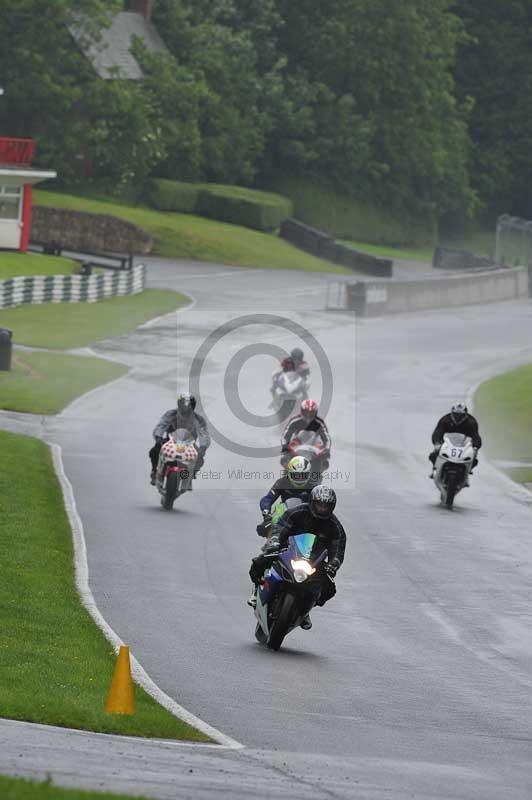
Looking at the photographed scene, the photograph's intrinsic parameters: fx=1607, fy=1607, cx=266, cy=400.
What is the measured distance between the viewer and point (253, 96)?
9306 cm

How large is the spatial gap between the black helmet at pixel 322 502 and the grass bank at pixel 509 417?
15.7 m

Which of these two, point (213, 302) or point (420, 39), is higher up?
point (420, 39)

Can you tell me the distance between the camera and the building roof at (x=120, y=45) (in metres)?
83.6

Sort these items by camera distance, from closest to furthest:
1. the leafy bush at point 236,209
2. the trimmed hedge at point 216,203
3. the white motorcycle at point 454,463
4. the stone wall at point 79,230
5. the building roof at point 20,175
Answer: the white motorcycle at point 454,463, the building roof at point 20,175, the stone wall at point 79,230, the trimmed hedge at point 216,203, the leafy bush at point 236,209

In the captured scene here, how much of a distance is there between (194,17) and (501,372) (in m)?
51.5

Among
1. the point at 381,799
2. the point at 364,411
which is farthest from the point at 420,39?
the point at 381,799

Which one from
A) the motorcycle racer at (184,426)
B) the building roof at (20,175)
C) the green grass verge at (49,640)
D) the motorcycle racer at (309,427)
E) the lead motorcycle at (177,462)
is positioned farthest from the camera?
the building roof at (20,175)

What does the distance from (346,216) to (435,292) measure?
107 ft

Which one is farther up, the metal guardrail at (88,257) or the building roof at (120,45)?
the building roof at (120,45)

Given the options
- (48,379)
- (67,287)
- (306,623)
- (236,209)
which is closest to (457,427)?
(306,623)

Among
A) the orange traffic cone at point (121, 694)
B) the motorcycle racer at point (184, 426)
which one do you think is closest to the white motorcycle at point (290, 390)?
the motorcycle racer at point (184, 426)

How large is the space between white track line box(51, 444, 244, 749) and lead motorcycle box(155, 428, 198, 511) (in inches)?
59.7

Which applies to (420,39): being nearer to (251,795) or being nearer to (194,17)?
(194,17)

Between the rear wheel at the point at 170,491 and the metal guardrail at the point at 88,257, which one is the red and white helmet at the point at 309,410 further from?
the metal guardrail at the point at 88,257
